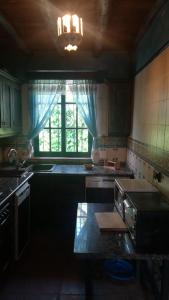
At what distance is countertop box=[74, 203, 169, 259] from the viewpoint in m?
Answer: 1.51

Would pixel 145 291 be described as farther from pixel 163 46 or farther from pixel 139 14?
pixel 139 14

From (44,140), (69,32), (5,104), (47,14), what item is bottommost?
(44,140)

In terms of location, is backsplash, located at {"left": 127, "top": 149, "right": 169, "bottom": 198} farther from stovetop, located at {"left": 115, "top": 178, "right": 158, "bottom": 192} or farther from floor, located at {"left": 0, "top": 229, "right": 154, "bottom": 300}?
floor, located at {"left": 0, "top": 229, "right": 154, "bottom": 300}

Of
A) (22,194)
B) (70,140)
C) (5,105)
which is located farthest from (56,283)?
(70,140)

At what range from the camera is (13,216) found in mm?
2650

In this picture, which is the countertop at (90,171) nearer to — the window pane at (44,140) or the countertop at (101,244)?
the window pane at (44,140)

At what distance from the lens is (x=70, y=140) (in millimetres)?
4297

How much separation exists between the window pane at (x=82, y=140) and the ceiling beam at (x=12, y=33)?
58.7 inches

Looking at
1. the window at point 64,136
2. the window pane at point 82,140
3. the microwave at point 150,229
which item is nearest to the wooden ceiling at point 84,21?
the window at point 64,136

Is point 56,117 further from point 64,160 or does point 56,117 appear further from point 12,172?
point 12,172

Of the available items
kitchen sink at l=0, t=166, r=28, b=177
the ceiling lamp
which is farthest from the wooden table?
kitchen sink at l=0, t=166, r=28, b=177

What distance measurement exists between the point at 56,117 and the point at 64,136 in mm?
335

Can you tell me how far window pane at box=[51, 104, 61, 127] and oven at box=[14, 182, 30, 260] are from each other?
1.43 metres

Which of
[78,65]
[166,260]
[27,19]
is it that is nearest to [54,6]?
[27,19]
